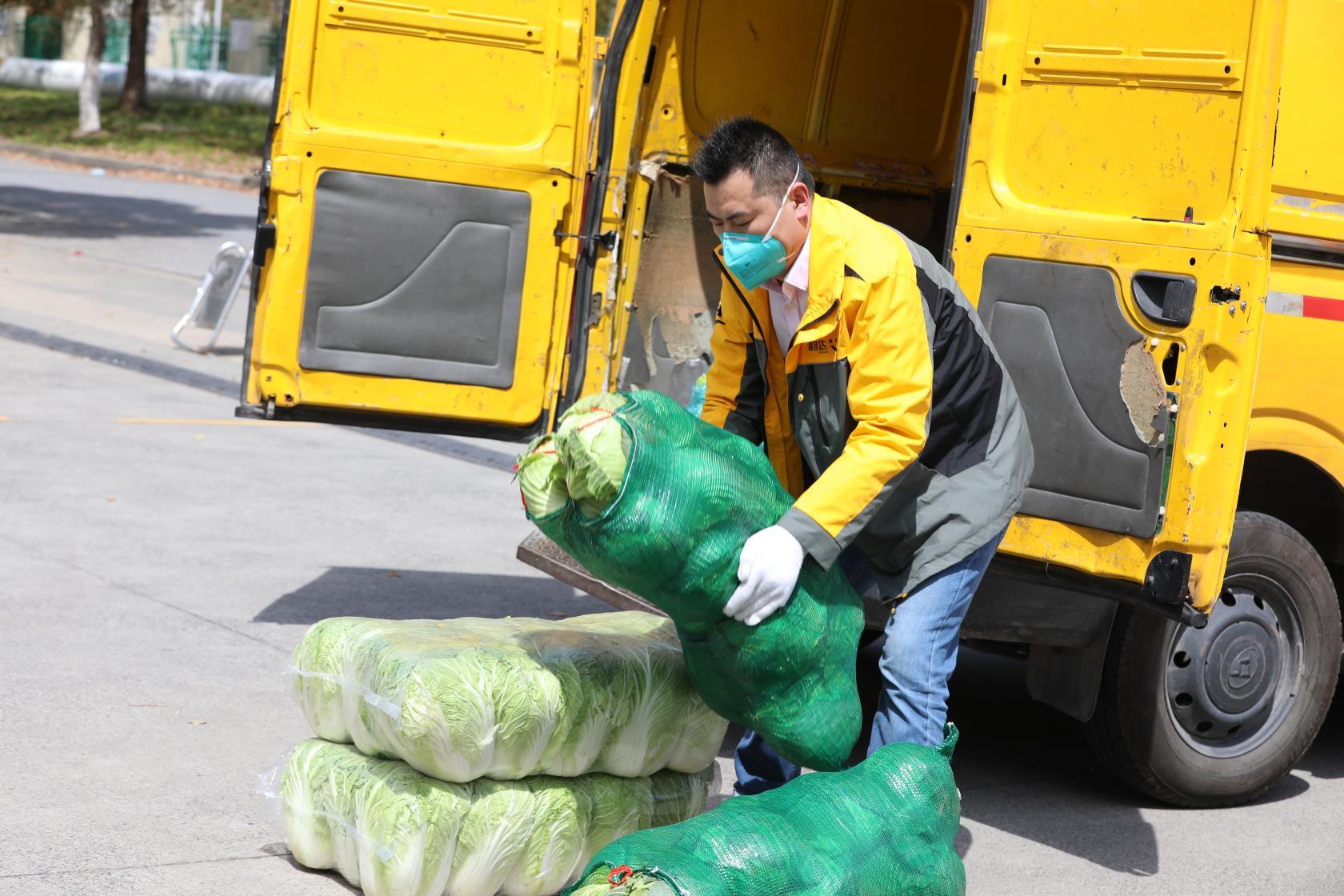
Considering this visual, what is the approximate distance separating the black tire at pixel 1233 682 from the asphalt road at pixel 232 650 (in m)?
0.16

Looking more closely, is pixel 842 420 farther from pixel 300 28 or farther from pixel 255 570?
pixel 255 570

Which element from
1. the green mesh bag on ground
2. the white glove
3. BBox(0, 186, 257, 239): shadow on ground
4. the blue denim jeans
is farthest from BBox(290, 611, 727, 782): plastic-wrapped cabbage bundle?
BBox(0, 186, 257, 239): shadow on ground

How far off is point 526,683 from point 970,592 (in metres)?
1.08

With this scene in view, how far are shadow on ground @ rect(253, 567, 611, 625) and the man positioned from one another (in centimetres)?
248

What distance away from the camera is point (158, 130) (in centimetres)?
3516

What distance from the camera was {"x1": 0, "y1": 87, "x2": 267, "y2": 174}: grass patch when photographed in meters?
32.0

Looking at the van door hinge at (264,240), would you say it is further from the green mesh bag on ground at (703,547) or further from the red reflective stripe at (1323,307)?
the red reflective stripe at (1323,307)

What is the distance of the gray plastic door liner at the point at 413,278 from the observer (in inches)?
221

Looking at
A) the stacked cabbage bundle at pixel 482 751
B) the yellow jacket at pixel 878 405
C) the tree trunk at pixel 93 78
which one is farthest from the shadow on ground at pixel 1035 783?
the tree trunk at pixel 93 78

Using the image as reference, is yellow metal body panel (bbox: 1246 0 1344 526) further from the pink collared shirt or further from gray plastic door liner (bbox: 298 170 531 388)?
gray plastic door liner (bbox: 298 170 531 388)

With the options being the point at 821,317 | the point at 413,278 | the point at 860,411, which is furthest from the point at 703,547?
the point at 413,278

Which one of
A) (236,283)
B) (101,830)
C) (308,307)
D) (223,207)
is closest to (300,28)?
(308,307)

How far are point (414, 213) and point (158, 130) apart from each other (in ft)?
104

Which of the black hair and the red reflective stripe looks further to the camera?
the red reflective stripe
